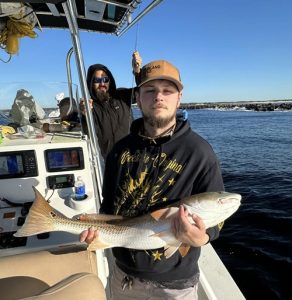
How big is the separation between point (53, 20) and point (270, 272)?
6.59 metres

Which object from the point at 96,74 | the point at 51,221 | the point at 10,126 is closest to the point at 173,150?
the point at 51,221

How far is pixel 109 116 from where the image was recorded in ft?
15.9

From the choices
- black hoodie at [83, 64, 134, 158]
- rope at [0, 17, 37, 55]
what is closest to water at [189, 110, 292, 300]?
black hoodie at [83, 64, 134, 158]

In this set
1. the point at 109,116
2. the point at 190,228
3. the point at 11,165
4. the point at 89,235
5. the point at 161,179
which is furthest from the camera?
the point at 109,116

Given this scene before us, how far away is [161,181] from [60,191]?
2363 mm

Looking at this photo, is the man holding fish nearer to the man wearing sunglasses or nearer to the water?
the man wearing sunglasses

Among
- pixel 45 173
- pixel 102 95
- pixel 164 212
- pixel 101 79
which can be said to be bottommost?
pixel 45 173

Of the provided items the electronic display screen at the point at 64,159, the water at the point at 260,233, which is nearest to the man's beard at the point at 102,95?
the electronic display screen at the point at 64,159

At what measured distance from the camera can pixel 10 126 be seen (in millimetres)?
4945

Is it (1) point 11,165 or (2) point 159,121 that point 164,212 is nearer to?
(2) point 159,121

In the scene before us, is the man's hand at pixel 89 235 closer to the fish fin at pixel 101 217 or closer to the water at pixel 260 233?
the fish fin at pixel 101 217

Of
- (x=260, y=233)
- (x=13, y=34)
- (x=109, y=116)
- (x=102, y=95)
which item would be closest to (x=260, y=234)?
(x=260, y=233)

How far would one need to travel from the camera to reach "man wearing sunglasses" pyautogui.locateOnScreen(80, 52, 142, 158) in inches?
190

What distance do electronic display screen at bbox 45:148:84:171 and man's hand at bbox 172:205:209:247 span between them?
2474 millimetres
